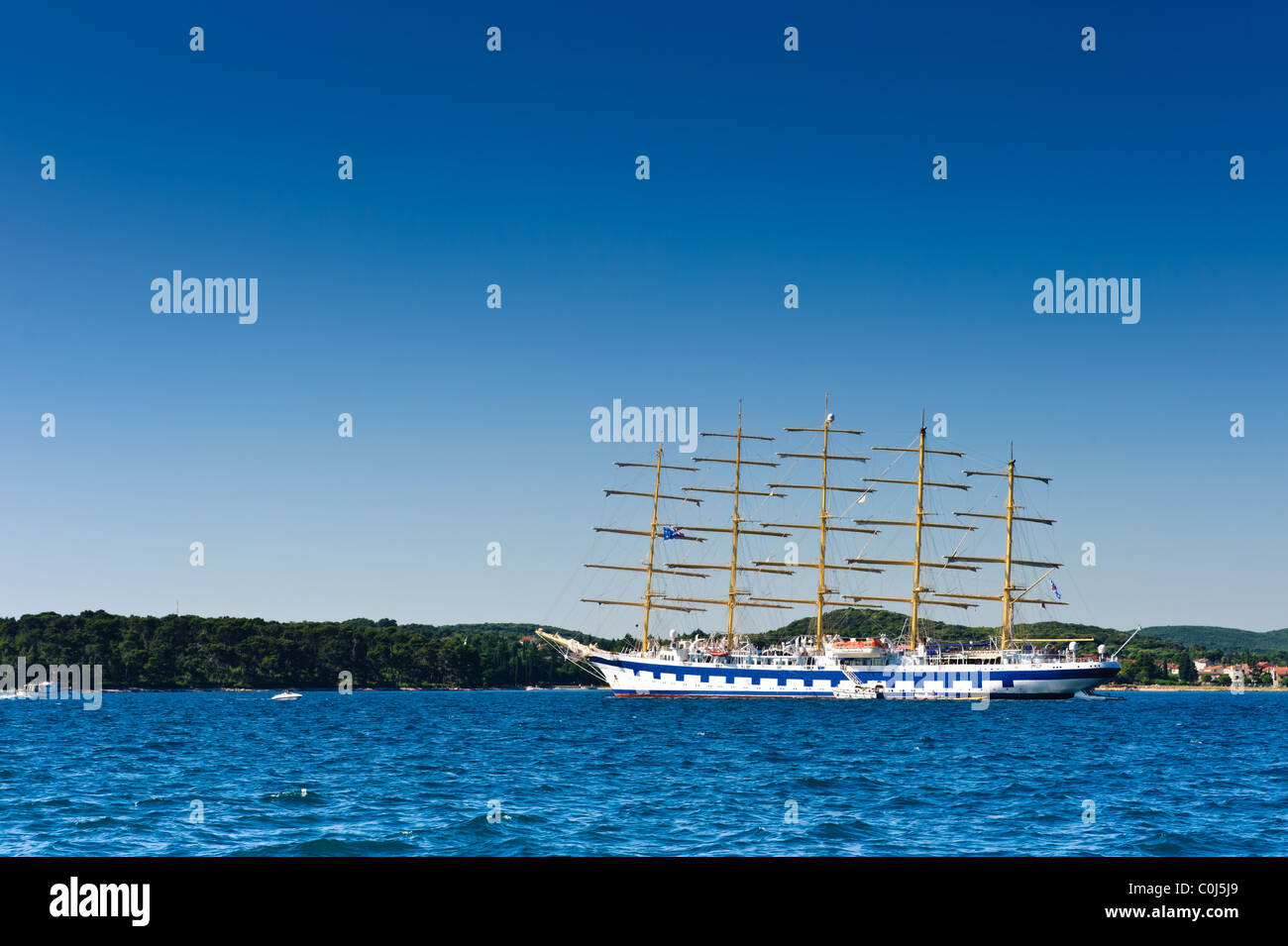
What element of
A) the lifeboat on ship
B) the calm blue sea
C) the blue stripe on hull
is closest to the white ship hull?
the blue stripe on hull

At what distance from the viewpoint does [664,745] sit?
2404 inches

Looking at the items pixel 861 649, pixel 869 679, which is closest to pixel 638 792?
pixel 869 679

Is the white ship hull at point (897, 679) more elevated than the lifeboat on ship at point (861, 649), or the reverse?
the lifeboat on ship at point (861, 649)

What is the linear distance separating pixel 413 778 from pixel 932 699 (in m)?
108

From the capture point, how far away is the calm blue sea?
27359mm

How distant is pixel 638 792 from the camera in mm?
37000

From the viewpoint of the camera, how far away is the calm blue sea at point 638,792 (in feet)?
89.8

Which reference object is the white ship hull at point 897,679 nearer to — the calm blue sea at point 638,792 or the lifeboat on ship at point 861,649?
the lifeboat on ship at point 861,649

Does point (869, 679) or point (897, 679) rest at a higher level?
point (897, 679)

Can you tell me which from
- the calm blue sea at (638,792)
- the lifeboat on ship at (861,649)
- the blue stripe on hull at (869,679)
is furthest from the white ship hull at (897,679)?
the calm blue sea at (638,792)

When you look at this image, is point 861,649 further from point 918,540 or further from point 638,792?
point 638,792

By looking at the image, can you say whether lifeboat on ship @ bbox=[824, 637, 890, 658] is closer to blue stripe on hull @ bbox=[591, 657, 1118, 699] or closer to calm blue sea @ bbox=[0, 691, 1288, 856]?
blue stripe on hull @ bbox=[591, 657, 1118, 699]
